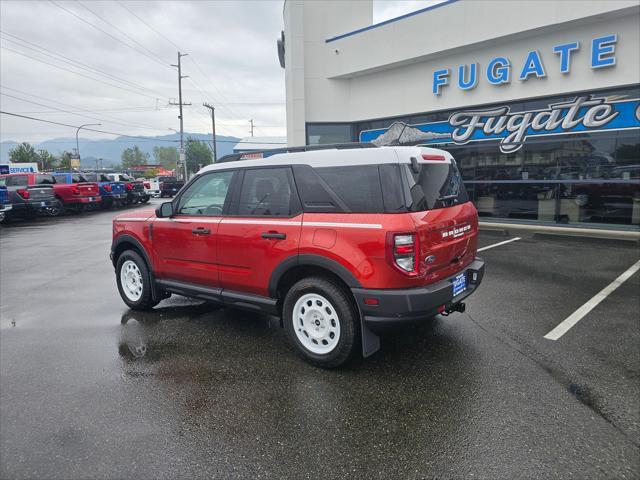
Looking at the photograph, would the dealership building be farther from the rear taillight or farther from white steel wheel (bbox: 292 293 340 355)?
white steel wheel (bbox: 292 293 340 355)

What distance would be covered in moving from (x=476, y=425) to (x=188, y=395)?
85.5 inches

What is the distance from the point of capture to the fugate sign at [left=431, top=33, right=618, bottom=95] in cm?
1088

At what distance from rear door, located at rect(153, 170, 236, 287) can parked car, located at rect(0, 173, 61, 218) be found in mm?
15741

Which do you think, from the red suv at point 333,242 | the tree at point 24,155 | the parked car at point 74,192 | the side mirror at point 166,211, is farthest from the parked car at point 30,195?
the tree at point 24,155

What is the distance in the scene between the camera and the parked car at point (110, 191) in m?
22.4

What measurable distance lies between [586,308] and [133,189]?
24.5m

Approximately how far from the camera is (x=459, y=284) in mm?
3953

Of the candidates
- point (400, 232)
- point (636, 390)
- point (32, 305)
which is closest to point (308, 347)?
point (400, 232)

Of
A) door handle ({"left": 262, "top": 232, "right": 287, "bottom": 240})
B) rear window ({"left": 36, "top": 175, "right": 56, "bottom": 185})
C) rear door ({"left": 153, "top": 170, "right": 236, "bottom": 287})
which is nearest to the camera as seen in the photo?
door handle ({"left": 262, "top": 232, "right": 287, "bottom": 240})

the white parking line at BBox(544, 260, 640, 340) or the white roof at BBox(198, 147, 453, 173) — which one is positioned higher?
the white roof at BBox(198, 147, 453, 173)

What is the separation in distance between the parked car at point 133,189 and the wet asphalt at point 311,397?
20.5 meters

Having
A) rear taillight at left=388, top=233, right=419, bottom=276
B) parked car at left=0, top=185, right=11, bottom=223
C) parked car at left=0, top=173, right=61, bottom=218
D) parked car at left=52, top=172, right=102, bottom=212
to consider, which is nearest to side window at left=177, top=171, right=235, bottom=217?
rear taillight at left=388, top=233, right=419, bottom=276

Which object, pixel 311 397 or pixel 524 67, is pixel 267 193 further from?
pixel 524 67

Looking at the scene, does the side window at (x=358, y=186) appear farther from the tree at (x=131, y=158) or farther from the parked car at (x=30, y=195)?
the tree at (x=131, y=158)
